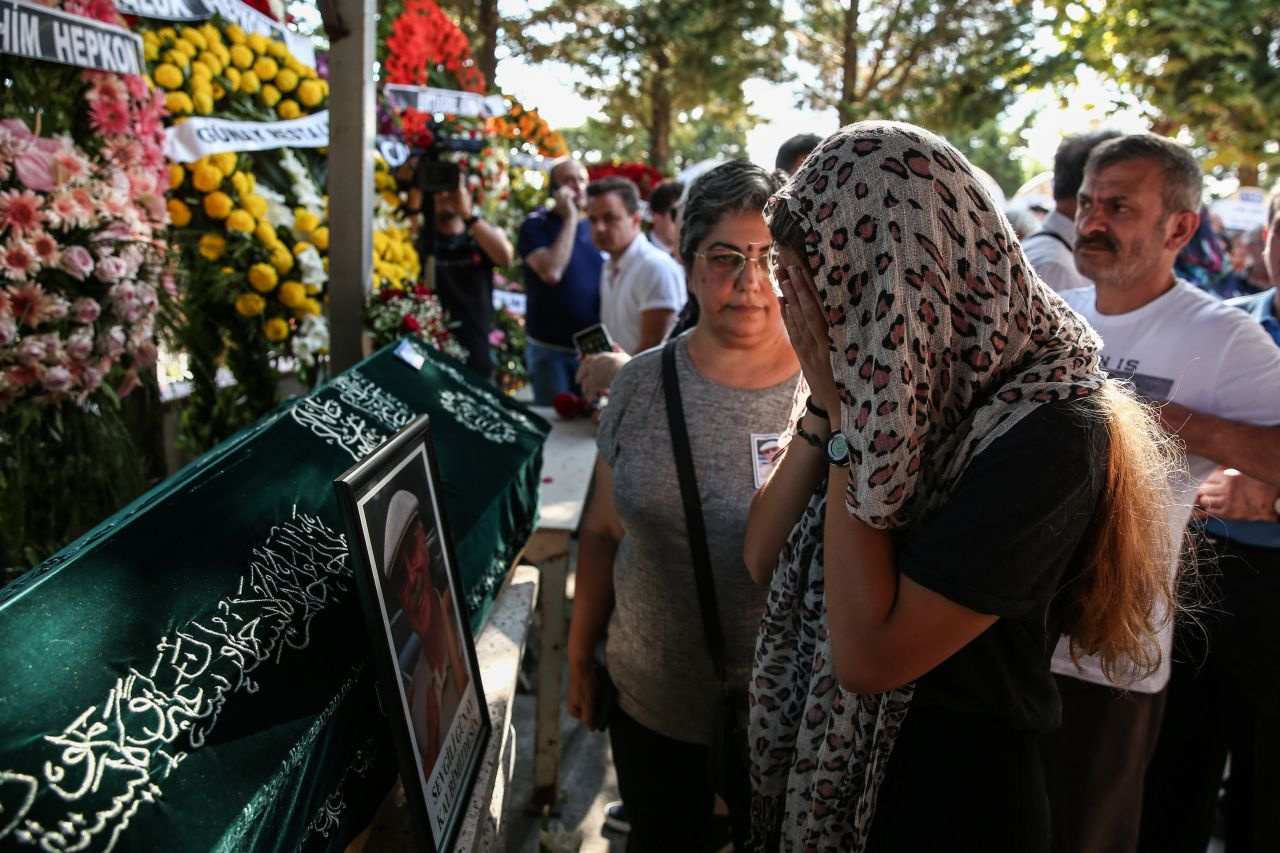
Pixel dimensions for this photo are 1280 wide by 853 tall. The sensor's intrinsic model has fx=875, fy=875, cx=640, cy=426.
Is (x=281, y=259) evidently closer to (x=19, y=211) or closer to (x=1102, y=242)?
(x=19, y=211)

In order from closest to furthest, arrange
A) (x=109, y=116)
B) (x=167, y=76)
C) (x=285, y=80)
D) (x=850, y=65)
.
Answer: (x=109, y=116)
(x=167, y=76)
(x=285, y=80)
(x=850, y=65)

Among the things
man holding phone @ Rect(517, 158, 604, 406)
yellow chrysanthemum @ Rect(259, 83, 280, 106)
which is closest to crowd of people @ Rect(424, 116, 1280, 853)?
yellow chrysanthemum @ Rect(259, 83, 280, 106)

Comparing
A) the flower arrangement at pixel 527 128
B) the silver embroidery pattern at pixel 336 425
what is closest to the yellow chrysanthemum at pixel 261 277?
the silver embroidery pattern at pixel 336 425

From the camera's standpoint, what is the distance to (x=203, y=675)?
997 mm

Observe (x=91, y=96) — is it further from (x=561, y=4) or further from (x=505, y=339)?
(x=561, y=4)

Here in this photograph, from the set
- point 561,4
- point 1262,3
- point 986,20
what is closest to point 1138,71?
point 1262,3

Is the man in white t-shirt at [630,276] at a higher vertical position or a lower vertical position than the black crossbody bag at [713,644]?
higher

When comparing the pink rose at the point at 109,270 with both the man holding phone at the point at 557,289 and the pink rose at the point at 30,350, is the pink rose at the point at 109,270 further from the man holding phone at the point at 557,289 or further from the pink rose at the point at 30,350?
the man holding phone at the point at 557,289

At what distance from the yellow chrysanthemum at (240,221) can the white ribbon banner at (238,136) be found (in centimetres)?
19

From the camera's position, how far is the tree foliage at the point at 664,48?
45.1 feet

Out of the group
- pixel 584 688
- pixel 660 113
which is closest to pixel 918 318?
pixel 584 688

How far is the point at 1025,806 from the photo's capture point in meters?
1.28

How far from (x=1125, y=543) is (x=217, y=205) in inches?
104

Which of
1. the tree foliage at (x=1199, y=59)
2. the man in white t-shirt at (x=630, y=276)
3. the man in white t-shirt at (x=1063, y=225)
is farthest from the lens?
the tree foliage at (x=1199, y=59)
